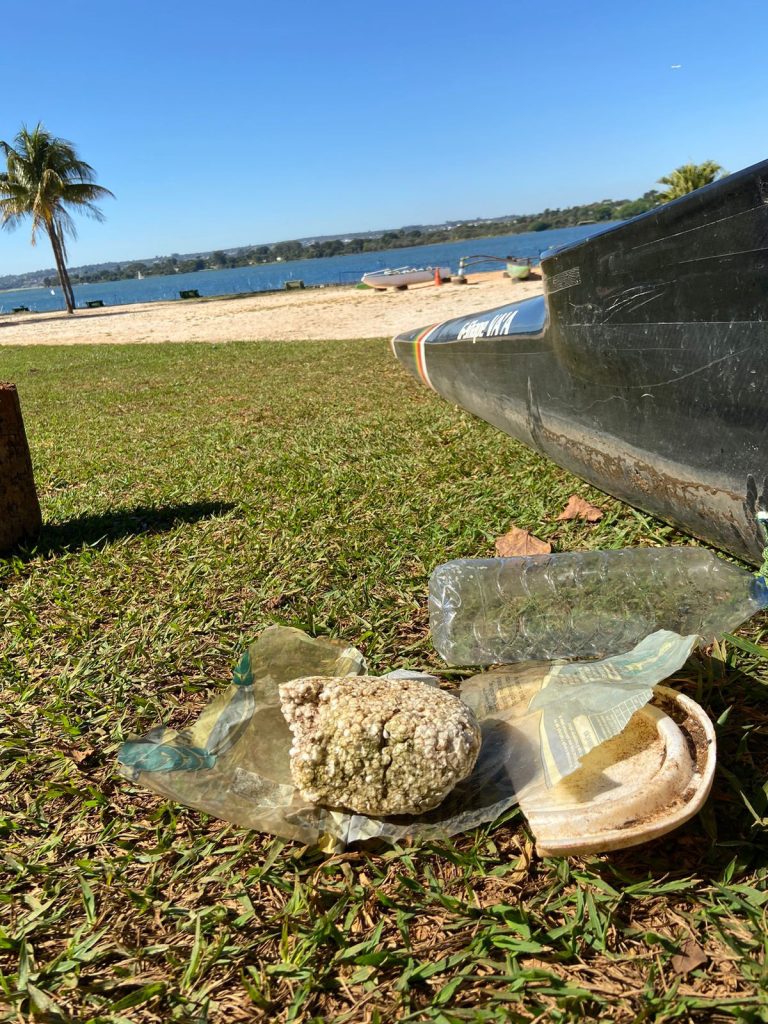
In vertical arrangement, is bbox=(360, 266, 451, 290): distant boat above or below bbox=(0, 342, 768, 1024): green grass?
above

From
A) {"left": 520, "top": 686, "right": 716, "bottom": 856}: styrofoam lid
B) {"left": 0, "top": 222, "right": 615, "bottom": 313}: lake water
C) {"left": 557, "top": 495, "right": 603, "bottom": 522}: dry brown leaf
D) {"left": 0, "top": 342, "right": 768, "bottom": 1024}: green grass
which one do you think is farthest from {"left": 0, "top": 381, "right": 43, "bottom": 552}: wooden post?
{"left": 0, "top": 222, "right": 615, "bottom": 313}: lake water

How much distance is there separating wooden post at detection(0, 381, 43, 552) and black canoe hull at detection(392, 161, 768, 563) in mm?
2828

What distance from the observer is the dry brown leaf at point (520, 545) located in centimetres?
329

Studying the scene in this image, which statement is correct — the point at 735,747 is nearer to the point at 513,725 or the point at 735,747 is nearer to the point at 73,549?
the point at 513,725

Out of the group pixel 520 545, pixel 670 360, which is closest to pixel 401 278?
pixel 520 545

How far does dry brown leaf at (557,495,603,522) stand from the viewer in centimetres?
365

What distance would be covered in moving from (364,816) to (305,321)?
2183cm

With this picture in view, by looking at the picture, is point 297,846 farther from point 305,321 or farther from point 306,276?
point 306,276

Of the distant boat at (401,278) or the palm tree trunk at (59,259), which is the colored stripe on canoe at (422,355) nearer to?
the distant boat at (401,278)

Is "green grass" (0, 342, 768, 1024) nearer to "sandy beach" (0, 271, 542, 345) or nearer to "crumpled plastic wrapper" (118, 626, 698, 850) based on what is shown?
"crumpled plastic wrapper" (118, 626, 698, 850)

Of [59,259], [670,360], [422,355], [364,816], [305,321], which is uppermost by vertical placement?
[59,259]

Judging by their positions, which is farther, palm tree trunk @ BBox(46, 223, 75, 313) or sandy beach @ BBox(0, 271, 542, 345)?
palm tree trunk @ BBox(46, 223, 75, 313)

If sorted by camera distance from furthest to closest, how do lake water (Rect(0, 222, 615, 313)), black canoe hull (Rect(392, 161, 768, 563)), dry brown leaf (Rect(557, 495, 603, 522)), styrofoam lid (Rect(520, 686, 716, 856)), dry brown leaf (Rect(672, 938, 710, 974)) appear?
1. lake water (Rect(0, 222, 615, 313))
2. dry brown leaf (Rect(557, 495, 603, 522))
3. black canoe hull (Rect(392, 161, 768, 563))
4. styrofoam lid (Rect(520, 686, 716, 856))
5. dry brown leaf (Rect(672, 938, 710, 974))

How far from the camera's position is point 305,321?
22.5m
